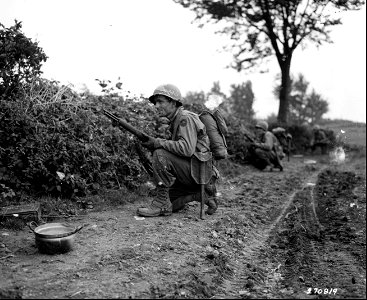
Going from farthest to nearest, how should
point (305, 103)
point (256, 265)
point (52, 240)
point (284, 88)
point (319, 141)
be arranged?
point (305, 103), point (284, 88), point (319, 141), point (256, 265), point (52, 240)

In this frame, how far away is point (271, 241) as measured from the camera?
5.81 m

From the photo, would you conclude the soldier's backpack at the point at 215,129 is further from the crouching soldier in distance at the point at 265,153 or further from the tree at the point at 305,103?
the tree at the point at 305,103

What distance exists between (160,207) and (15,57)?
353cm

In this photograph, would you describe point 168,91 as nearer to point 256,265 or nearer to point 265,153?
point 256,265

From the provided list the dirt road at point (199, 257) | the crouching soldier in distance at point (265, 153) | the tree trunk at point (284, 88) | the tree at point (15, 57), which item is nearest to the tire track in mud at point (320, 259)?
the dirt road at point (199, 257)

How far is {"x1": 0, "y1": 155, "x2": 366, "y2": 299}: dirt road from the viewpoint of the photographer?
378cm

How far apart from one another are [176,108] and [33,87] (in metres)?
2.96

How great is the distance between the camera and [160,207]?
6062mm

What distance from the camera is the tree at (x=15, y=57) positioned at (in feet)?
21.1

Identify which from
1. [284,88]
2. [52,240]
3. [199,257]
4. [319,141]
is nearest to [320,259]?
[199,257]

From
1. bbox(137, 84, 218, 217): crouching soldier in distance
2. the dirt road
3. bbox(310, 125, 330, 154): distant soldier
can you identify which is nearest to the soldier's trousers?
bbox(137, 84, 218, 217): crouching soldier in distance

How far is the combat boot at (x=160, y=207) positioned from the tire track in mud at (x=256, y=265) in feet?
4.27

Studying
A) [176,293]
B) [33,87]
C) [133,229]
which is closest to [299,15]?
[33,87]

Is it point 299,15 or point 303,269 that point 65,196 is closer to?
point 303,269
